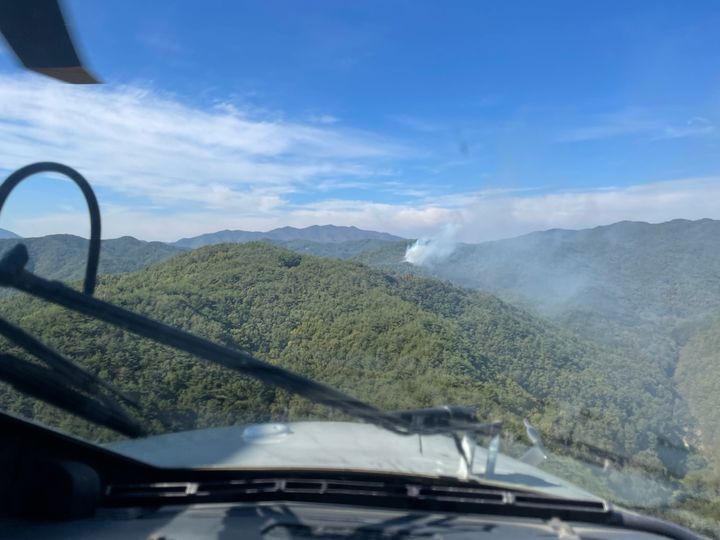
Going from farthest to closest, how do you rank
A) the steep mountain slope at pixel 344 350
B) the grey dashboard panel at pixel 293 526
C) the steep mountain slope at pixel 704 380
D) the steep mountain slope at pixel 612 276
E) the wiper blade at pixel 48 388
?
the steep mountain slope at pixel 612 276
the steep mountain slope at pixel 704 380
the steep mountain slope at pixel 344 350
the wiper blade at pixel 48 388
the grey dashboard panel at pixel 293 526

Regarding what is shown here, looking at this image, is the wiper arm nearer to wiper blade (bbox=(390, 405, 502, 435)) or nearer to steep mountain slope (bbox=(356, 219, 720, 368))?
wiper blade (bbox=(390, 405, 502, 435))

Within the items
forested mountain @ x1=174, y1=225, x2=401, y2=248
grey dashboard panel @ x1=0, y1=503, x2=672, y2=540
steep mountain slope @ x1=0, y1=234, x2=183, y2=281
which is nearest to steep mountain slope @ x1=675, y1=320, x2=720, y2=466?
grey dashboard panel @ x1=0, y1=503, x2=672, y2=540

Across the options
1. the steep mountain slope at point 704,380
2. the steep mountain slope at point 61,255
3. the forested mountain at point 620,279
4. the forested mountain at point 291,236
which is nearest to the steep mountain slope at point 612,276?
the forested mountain at point 620,279

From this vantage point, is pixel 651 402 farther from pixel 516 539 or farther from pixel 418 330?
pixel 516 539

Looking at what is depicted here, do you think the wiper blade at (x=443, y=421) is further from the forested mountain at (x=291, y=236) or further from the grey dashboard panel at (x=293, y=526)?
the forested mountain at (x=291, y=236)

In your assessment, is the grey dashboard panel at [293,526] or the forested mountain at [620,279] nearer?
the grey dashboard panel at [293,526]

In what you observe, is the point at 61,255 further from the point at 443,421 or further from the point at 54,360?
the point at 443,421

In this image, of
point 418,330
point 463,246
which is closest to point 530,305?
point 463,246
